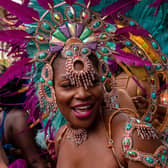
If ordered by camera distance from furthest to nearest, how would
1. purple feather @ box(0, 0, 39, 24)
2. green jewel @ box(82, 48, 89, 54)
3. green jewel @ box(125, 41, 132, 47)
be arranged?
green jewel @ box(125, 41, 132, 47) < purple feather @ box(0, 0, 39, 24) < green jewel @ box(82, 48, 89, 54)

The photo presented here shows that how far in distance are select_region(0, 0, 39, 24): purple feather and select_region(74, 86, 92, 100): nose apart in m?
0.55

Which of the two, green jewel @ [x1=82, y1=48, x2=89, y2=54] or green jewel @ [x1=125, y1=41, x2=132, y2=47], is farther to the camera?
green jewel @ [x1=125, y1=41, x2=132, y2=47]

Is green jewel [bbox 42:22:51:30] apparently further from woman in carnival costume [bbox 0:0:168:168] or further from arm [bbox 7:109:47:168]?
arm [bbox 7:109:47:168]

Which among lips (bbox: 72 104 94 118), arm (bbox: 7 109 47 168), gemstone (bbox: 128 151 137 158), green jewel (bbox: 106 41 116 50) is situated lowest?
arm (bbox: 7 109 47 168)

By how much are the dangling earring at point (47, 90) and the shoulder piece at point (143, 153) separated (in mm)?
504

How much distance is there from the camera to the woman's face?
149 cm

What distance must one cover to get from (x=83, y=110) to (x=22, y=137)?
1344 millimetres

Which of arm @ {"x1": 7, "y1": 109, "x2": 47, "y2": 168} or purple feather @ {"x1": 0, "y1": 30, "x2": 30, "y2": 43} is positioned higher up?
purple feather @ {"x1": 0, "y1": 30, "x2": 30, "y2": 43}

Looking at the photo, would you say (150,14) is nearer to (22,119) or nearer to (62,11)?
(62,11)

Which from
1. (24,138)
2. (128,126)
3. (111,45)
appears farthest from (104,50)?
(24,138)

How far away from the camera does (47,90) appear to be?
167 cm

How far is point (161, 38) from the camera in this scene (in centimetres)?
217

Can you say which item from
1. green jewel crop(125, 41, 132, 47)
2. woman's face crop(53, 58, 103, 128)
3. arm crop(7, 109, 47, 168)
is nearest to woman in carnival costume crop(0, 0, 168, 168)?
woman's face crop(53, 58, 103, 128)

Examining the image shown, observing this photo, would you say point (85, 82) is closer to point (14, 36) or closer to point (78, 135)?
point (78, 135)
